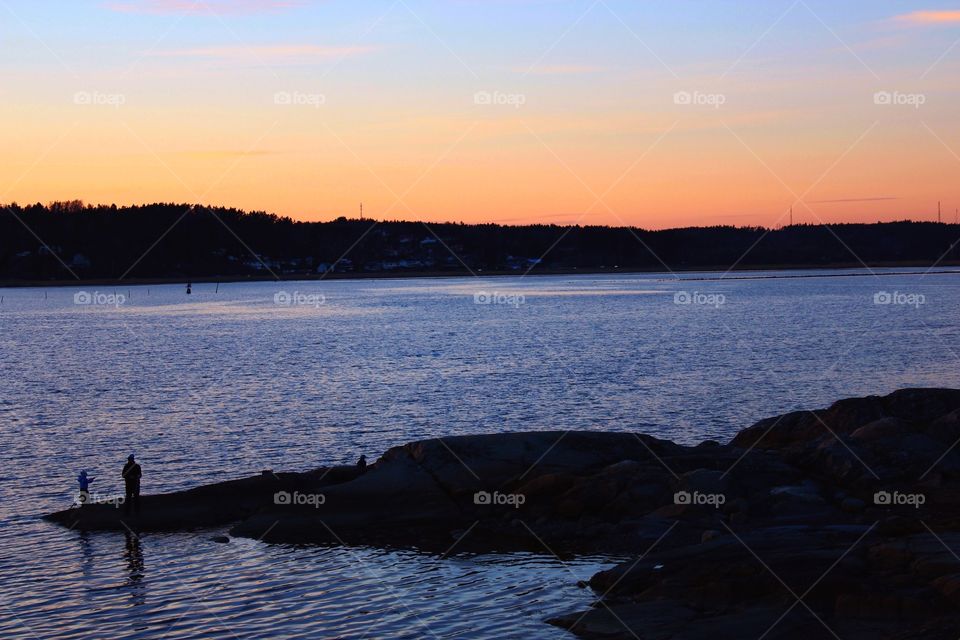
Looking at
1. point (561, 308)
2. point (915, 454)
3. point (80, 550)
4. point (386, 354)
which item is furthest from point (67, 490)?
point (561, 308)

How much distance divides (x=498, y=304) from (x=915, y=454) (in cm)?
17064

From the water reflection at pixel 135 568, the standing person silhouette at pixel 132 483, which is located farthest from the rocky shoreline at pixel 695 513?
the water reflection at pixel 135 568

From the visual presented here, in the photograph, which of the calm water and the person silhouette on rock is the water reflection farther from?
the person silhouette on rock

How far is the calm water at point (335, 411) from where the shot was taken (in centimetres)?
2167

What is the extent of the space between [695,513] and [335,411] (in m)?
29.1

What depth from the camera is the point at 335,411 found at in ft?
171

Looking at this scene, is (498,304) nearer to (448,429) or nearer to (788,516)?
(448,429)

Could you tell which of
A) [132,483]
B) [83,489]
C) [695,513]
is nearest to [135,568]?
[132,483]

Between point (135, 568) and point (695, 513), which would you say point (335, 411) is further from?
point (695, 513)

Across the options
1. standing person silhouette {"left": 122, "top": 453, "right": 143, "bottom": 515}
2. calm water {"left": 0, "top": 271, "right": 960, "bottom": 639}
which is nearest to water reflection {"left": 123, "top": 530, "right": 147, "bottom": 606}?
calm water {"left": 0, "top": 271, "right": 960, "bottom": 639}

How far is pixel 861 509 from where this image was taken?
1021 inches

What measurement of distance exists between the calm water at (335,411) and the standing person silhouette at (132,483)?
1607 mm

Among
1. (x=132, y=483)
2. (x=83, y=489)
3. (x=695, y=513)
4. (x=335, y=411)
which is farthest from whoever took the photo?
(x=335, y=411)

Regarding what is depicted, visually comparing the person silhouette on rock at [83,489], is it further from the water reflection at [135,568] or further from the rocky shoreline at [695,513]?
the water reflection at [135,568]
